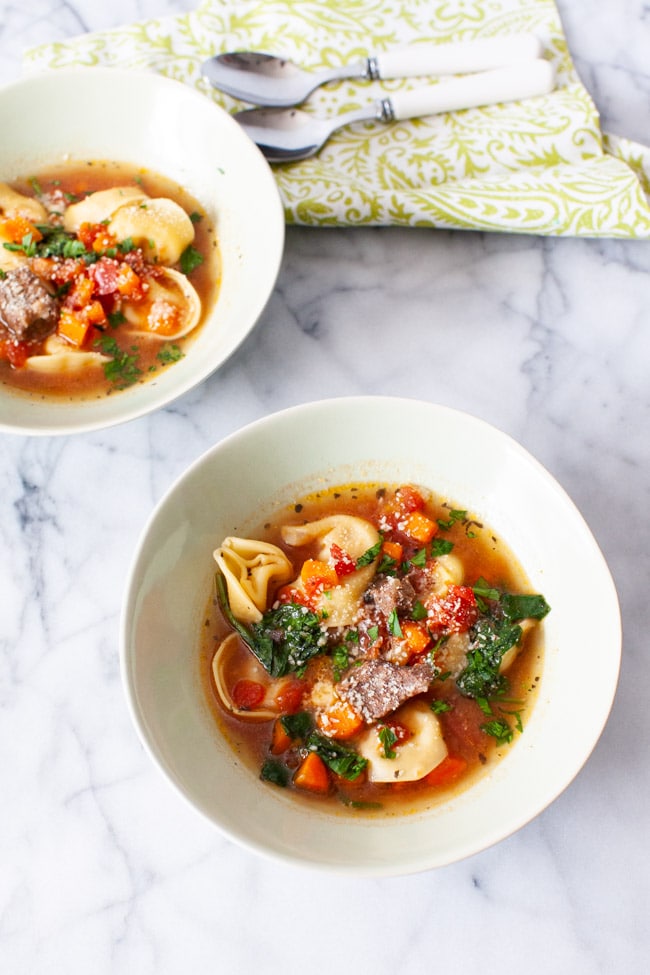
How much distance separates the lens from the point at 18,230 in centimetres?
416

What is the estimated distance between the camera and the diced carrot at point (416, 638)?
10.9ft

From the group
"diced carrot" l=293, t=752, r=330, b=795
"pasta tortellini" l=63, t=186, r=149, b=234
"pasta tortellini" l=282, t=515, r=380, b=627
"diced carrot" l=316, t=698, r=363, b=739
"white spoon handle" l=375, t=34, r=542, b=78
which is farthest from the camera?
"white spoon handle" l=375, t=34, r=542, b=78

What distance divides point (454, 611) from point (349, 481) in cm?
64

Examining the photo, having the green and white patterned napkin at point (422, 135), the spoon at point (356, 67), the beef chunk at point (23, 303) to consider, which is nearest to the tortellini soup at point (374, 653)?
the beef chunk at point (23, 303)

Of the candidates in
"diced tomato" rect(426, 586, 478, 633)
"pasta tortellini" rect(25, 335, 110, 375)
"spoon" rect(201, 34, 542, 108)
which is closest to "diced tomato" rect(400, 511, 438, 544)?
"diced tomato" rect(426, 586, 478, 633)

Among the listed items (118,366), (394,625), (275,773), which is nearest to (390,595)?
(394,625)

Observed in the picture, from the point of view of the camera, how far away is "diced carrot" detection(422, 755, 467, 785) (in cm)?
319

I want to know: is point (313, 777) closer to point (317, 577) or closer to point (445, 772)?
point (445, 772)

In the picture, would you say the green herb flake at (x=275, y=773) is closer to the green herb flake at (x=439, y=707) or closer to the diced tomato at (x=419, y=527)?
the green herb flake at (x=439, y=707)

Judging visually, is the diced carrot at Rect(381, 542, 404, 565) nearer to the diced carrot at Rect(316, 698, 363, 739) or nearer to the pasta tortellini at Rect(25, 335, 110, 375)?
the diced carrot at Rect(316, 698, 363, 739)

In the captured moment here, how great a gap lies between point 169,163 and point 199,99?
0.36m

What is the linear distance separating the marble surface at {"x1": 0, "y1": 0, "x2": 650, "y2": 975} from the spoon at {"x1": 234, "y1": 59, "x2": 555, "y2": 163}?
410 mm

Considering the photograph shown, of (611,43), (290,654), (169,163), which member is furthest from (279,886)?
(611,43)

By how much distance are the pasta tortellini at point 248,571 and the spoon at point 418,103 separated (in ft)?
6.55
